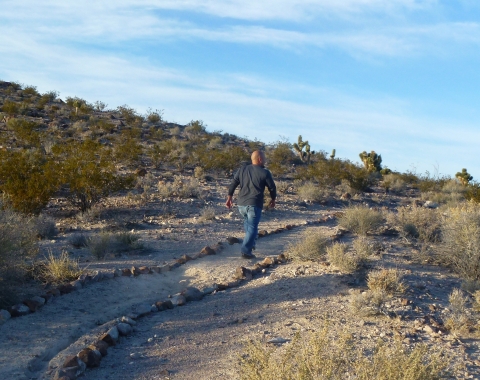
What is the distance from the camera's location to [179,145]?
29047mm

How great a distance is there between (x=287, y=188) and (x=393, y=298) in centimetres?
1494

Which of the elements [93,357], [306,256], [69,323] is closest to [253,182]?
[306,256]

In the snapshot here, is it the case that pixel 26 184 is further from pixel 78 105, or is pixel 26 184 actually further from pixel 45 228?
pixel 78 105

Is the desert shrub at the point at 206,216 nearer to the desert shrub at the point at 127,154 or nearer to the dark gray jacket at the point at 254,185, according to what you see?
the dark gray jacket at the point at 254,185

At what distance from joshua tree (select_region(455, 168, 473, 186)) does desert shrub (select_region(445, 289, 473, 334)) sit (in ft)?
77.0

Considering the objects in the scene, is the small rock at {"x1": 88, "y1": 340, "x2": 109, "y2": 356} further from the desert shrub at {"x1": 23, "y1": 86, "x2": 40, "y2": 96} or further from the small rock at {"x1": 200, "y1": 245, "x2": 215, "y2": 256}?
the desert shrub at {"x1": 23, "y1": 86, "x2": 40, "y2": 96}

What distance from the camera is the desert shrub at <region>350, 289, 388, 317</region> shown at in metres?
6.52

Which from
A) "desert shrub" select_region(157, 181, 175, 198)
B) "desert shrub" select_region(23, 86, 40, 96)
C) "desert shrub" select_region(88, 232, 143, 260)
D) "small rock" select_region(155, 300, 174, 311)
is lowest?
"small rock" select_region(155, 300, 174, 311)

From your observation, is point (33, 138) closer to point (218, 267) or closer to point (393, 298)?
point (218, 267)

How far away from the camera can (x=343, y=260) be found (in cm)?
837

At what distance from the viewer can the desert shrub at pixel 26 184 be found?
1327 centimetres

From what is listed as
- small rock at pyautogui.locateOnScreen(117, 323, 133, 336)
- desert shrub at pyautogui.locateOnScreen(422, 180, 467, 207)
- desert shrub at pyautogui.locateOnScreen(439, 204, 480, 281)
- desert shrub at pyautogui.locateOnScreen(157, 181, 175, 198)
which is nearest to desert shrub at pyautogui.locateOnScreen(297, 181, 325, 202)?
desert shrub at pyautogui.locateOnScreen(157, 181, 175, 198)

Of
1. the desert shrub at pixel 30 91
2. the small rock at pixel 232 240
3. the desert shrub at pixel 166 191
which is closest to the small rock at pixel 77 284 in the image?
the small rock at pixel 232 240

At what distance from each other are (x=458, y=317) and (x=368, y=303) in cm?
107
